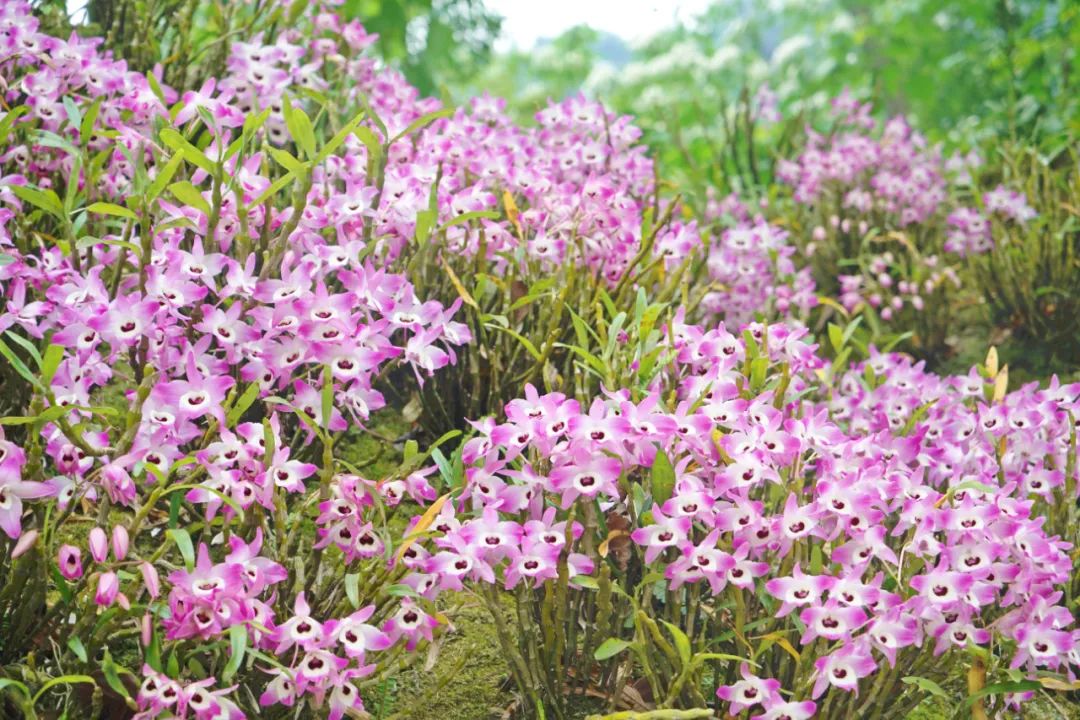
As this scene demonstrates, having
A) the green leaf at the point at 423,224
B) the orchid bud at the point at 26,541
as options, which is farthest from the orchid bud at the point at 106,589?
the green leaf at the point at 423,224

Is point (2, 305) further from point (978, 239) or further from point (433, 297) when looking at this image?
point (978, 239)

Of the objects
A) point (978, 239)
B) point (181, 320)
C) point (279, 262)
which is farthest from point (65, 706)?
point (978, 239)

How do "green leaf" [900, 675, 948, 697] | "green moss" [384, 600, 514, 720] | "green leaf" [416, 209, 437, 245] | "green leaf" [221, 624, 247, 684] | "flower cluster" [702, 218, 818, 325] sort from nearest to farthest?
1. "green leaf" [221, 624, 247, 684]
2. "green leaf" [900, 675, 948, 697]
3. "green moss" [384, 600, 514, 720]
4. "green leaf" [416, 209, 437, 245]
5. "flower cluster" [702, 218, 818, 325]

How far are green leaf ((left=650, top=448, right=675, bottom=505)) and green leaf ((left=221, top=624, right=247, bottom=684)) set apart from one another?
2.35 ft

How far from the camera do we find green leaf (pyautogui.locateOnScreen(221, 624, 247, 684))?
146cm

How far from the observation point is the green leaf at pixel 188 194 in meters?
1.82

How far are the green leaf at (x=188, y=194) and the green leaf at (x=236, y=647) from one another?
0.78 m

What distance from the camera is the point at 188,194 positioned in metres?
1.83

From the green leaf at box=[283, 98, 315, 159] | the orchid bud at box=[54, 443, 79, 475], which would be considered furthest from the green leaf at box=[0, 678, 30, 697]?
the green leaf at box=[283, 98, 315, 159]

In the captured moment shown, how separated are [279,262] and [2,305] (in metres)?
0.71

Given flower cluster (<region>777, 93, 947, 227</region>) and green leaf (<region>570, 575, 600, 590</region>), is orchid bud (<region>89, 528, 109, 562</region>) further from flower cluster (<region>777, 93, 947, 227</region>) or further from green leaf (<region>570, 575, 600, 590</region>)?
flower cluster (<region>777, 93, 947, 227</region>)

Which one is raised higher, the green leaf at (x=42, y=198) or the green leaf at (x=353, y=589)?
the green leaf at (x=42, y=198)

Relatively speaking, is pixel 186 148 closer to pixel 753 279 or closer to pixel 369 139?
pixel 369 139

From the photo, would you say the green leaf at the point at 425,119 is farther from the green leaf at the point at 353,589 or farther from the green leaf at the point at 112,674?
the green leaf at the point at 112,674
